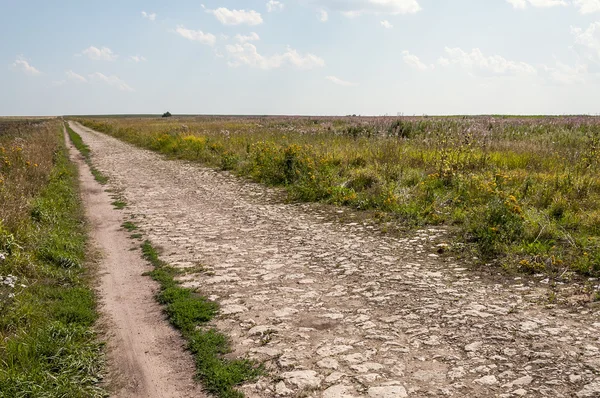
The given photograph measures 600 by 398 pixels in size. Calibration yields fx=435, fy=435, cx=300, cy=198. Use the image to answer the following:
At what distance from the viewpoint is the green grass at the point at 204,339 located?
3.82m

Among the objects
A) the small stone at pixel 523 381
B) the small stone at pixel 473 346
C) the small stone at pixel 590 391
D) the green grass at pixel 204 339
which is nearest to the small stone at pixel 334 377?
the green grass at pixel 204 339

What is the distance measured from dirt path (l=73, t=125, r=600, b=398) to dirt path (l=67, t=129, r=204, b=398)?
A: 1.91 ft

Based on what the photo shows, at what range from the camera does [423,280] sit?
234 inches

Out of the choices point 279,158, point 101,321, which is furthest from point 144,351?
point 279,158

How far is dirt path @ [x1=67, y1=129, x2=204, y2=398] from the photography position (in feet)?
12.6

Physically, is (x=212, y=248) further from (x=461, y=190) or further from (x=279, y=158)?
(x=279, y=158)

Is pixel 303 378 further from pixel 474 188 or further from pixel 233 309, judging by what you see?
pixel 474 188

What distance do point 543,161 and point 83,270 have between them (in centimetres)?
1165

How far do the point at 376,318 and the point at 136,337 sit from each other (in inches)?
104

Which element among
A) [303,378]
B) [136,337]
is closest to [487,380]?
[303,378]

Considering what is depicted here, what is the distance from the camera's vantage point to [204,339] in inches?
177

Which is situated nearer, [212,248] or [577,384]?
[577,384]

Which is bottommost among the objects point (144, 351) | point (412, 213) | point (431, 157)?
point (144, 351)

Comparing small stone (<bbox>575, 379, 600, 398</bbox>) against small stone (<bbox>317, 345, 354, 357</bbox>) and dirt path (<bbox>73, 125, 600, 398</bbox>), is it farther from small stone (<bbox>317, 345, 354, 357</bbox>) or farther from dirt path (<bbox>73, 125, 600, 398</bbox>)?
small stone (<bbox>317, 345, 354, 357</bbox>)
